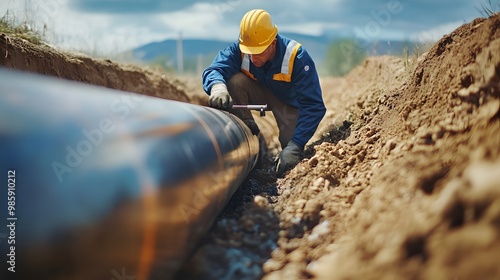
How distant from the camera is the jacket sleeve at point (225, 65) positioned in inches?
165

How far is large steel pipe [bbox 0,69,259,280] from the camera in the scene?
1.46 m

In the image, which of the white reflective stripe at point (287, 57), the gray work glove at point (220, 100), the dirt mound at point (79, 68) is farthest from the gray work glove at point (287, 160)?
the dirt mound at point (79, 68)

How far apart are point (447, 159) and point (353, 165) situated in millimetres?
1163

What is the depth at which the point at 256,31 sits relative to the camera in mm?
3900

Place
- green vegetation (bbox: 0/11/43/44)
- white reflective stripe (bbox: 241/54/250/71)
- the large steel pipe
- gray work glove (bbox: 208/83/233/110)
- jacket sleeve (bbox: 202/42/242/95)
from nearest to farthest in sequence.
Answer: the large steel pipe, gray work glove (bbox: 208/83/233/110), jacket sleeve (bbox: 202/42/242/95), white reflective stripe (bbox: 241/54/250/71), green vegetation (bbox: 0/11/43/44)

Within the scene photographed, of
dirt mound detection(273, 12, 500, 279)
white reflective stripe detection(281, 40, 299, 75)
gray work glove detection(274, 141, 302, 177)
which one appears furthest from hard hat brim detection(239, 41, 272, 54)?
dirt mound detection(273, 12, 500, 279)

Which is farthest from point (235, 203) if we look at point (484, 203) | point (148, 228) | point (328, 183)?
point (484, 203)

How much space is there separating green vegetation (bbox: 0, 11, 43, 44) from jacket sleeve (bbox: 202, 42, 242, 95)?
201 centimetres

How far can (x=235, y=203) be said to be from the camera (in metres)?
2.87

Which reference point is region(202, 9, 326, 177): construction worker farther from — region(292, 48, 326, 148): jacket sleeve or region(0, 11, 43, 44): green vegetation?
region(0, 11, 43, 44): green vegetation

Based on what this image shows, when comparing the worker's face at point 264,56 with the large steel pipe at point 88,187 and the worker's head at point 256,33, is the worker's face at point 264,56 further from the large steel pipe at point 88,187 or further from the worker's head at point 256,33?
the large steel pipe at point 88,187

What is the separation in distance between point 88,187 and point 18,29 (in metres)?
4.03

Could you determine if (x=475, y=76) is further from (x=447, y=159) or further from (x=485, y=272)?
(x=485, y=272)

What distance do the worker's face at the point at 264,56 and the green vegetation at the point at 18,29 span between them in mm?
2454
